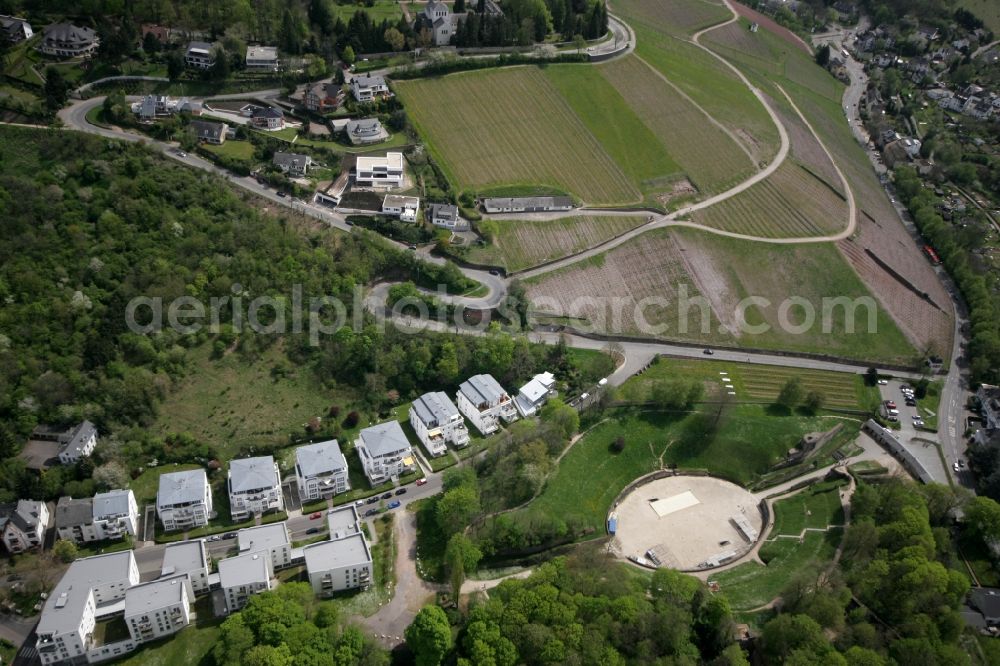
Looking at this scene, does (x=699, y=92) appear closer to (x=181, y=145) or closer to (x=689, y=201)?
(x=689, y=201)

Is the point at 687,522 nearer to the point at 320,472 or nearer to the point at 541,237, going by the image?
the point at 320,472

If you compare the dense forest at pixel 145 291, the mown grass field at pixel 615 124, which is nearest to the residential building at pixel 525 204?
the mown grass field at pixel 615 124

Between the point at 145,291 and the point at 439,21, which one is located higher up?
the point at 439,21

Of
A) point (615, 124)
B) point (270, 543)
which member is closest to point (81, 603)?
point (270, 543)

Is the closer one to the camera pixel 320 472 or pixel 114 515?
pixel 114 515

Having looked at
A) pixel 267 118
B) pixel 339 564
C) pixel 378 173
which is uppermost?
pixel 267 118

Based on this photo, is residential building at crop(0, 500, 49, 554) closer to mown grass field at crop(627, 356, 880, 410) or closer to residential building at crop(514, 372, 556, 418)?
residential building at crop(514, 372, 556, 418)
